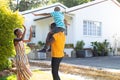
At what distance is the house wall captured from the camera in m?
21.7

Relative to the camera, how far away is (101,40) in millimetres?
23688

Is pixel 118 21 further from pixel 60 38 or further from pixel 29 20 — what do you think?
pixel 60 38

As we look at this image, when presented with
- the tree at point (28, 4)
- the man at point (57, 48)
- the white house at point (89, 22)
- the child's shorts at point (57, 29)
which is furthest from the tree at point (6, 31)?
the tree at point (28, 4)

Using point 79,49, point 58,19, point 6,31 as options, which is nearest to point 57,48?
point 58,19

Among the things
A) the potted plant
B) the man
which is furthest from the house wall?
the man

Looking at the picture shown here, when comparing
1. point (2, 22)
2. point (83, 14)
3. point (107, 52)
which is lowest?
point (107, 52)

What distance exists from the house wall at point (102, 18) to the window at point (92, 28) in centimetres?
28

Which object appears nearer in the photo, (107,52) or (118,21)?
(107,52)

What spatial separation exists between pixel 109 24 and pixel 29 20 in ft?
21.9

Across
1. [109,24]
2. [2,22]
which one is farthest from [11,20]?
[109,24]

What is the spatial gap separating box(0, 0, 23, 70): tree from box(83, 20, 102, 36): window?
12392 millimetres

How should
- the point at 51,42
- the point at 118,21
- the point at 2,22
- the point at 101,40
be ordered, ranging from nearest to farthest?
the point at 51,42 → the point at 2,22 → the point at 101,40 → the point at 118,21

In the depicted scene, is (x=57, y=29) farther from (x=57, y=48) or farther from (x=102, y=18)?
(x=102, y=18)

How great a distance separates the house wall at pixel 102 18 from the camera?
71.1ft
